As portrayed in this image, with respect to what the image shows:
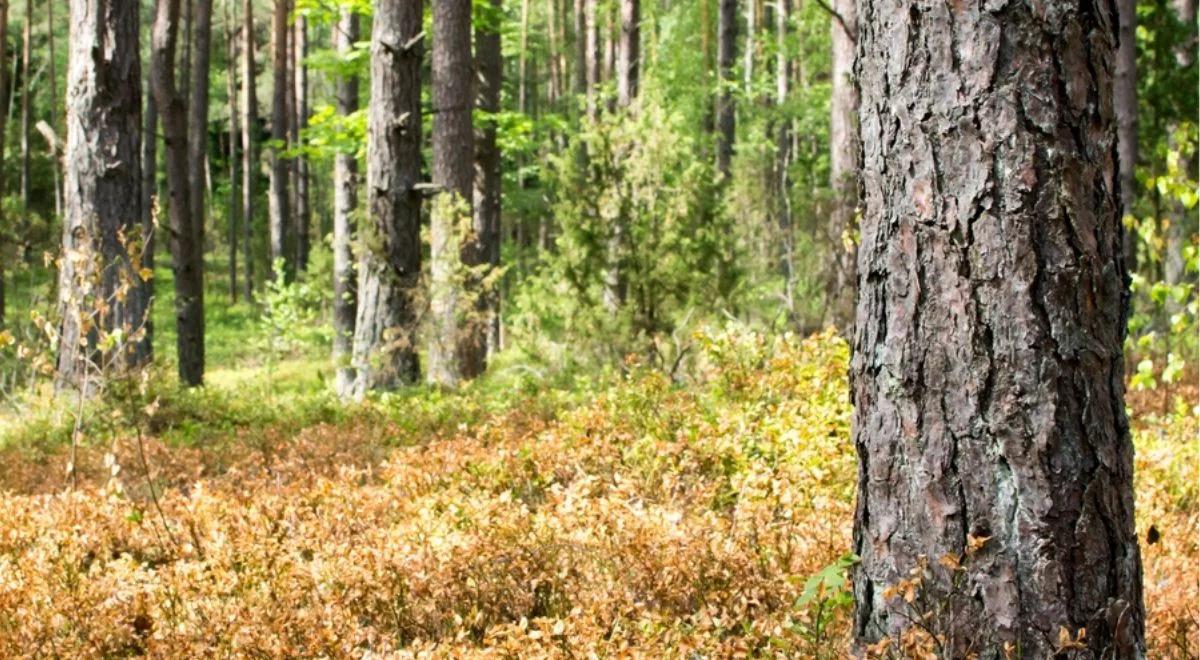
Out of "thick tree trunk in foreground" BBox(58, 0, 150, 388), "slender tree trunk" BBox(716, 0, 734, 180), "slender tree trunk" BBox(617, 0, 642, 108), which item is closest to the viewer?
"thick tree trunk in foreground" BBox(58, 0, 150, 388)

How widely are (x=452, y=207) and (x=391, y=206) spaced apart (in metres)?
0.61

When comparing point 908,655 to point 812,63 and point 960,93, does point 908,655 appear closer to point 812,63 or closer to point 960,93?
point 960,93

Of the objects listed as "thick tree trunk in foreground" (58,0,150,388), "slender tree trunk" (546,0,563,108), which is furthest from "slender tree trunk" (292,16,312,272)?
"thick tree trunk in foreground" (58,0,150,388)

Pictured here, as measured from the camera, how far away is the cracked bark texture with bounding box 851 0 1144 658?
2.54 metres

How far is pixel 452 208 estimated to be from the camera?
11.3 meters

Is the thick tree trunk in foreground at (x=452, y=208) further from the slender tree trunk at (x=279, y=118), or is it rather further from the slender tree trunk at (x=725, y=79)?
the slender tree trunk at (x=725, y=79)

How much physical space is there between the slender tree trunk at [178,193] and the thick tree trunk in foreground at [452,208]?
118 inches

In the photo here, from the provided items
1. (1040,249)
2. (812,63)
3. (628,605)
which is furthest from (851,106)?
(812,63)

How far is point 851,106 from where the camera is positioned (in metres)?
9.49

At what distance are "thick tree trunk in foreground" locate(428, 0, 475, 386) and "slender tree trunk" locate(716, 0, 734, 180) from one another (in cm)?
894

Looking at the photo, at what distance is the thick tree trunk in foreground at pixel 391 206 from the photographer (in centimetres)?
1094

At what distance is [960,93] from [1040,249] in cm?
38

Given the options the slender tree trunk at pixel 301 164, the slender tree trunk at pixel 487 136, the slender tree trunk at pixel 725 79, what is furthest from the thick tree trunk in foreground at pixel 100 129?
the slender tree trunk at pixel 301 164

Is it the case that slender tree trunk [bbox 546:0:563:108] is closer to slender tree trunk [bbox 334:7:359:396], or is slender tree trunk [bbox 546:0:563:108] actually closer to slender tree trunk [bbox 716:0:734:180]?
slender tree trunk [bbox 716:0:734:180]
